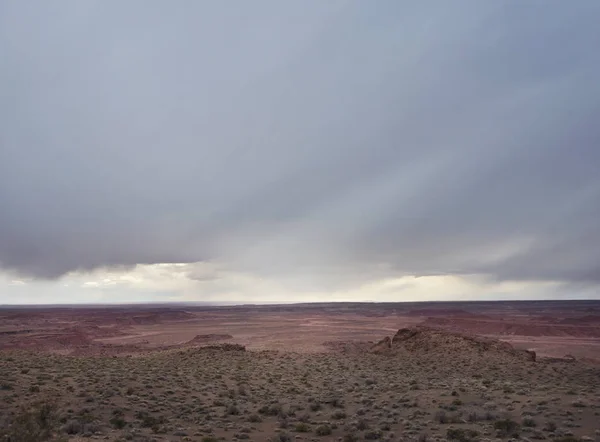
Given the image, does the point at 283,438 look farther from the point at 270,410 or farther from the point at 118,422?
the point at 118,422

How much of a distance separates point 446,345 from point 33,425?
109ft

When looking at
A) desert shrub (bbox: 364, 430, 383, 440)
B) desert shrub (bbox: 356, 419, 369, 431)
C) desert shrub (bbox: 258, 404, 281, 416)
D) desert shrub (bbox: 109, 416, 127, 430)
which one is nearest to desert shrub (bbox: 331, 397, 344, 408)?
desert shrub (bbox: 258, 404, 281, 416)

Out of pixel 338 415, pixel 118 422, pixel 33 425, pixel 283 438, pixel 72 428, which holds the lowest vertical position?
pixel 338 415

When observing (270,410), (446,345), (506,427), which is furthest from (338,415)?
(446,345)

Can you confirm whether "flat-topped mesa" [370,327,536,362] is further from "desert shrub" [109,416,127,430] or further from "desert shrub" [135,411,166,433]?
"desert shrub" [109,416,127,430]

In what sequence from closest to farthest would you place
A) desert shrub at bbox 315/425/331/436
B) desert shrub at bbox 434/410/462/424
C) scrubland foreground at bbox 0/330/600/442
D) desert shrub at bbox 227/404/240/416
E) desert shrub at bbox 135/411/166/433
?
1. scrubland foreground at bbox 0/330/600/442
2. desert shrub at bbox 315/425/331/436
3. desert shrub at bbox 135/411/166/433
4. desert shrub at bbox 434/410/462/424
5. desert shrub at bbox 227/404/240/416

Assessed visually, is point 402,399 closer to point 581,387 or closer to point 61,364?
point 581,387

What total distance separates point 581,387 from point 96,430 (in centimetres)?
2228

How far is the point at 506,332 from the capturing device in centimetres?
8194

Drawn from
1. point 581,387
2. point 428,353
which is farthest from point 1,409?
point 428,353

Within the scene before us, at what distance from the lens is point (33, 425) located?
13.8m

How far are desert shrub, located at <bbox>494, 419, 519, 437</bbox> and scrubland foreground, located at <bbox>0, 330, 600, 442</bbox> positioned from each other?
0.04 m

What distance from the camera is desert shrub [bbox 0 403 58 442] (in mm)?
12453

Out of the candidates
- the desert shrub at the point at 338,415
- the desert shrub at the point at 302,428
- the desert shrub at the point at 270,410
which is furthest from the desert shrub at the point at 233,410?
the desert shrub at the point at 338,415
